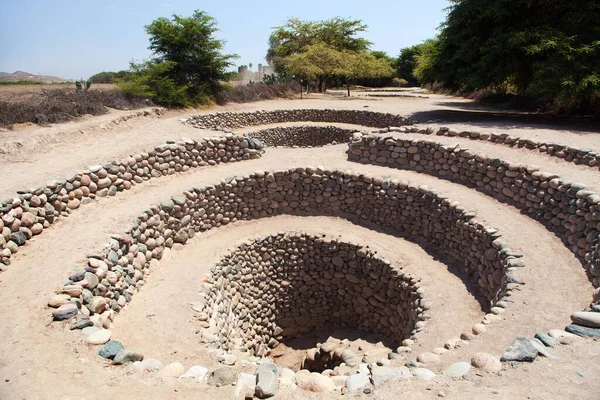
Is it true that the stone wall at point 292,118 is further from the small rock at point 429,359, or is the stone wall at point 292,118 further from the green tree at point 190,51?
the small rock at point 429,359

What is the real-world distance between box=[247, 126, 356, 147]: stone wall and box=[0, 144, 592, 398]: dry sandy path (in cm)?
1066

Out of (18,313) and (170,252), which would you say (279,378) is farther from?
(170,252)

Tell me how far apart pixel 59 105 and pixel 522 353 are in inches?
618

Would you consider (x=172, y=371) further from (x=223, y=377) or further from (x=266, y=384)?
(x=266, y=384)

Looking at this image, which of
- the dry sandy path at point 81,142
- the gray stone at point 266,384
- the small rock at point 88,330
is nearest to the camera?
the gray stone at point 266,384

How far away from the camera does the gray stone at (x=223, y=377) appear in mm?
4172

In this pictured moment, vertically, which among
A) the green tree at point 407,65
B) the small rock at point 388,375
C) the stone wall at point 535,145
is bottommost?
the small rock at point 388,375

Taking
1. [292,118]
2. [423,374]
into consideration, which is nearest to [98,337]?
[423,374]

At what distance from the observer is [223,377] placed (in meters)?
4.23

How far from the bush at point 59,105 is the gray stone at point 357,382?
13.2 metres

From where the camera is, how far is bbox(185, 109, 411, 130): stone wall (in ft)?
Answer: 66.7

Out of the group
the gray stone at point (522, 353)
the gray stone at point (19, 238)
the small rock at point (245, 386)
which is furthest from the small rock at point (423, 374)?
the gray stone at point (19, 238)

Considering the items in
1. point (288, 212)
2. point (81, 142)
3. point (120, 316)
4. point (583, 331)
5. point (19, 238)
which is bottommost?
point (120, 316)

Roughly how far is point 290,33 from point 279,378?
3762cm
